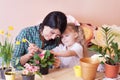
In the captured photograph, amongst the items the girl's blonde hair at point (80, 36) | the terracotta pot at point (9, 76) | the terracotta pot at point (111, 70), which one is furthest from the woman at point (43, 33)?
the terracotta pot at point (111, 70)

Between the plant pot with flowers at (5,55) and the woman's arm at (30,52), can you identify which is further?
the woman's arm at (30,52)

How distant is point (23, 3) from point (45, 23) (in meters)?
0.39

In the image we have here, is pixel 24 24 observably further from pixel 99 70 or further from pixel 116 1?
pixel 116 1

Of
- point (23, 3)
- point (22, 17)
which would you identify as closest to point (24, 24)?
point (22, 17)

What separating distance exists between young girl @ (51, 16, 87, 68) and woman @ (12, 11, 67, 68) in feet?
0.31

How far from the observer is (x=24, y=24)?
2.23 meters

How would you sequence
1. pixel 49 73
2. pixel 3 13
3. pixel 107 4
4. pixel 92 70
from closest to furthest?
pixel 92 70
pixel 49 73
pixel 3 13
pixel 107 4

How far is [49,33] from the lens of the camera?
76.3 inches

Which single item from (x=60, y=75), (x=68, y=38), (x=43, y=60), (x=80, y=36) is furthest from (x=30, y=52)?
(x=80, y=36)

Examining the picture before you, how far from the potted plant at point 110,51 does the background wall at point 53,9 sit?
2.64 feet

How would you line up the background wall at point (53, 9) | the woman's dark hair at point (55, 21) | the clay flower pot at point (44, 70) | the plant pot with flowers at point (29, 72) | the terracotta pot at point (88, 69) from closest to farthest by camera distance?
1. the plant pot with flowers at point (29, 72)
2. the terracotta pot at point (88, 69)
3. the clay flower pot at point (44, 70)
4. the woman's dark hair at point (55, 21)
5. the background wall at point (53, 9)

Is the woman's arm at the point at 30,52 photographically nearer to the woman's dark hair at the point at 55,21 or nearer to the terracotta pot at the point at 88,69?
the woman's dark hair at the point at 55,21

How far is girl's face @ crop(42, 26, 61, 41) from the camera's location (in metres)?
1.93

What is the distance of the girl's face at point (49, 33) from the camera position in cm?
193
